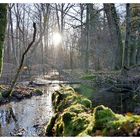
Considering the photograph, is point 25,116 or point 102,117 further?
point 25,116

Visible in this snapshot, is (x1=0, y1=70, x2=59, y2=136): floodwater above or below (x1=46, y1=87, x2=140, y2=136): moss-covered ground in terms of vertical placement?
below

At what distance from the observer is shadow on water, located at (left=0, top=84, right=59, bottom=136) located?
861cm

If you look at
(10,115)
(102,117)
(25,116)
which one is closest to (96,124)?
(102,117)

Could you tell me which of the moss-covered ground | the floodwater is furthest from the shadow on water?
the moss-covered ground

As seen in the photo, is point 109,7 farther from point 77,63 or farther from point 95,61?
point 77,63

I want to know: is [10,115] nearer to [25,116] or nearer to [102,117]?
[25,116]

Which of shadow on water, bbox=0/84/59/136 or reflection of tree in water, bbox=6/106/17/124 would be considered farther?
reflection of tree in water, bbox=6/106/17/124

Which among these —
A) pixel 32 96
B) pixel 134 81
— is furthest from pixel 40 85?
pixel 134 81

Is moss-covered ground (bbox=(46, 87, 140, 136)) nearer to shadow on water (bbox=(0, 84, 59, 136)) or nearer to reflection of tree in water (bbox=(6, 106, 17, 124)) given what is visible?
shadow on water (bbox=(0, 84, 59, 136))

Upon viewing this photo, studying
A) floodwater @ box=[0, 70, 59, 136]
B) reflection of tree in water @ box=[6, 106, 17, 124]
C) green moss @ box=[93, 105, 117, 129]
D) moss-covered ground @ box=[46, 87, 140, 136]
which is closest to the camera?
moss-covered ground @ box=[46, 87, 140, 136]

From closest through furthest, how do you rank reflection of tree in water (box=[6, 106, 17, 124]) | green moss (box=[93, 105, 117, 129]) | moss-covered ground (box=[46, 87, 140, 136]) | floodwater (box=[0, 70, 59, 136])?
1. moss-covered ground (box=[46, 87, 140, 136])
2. green moss (box=[93, 105, 117, 129])
3. floodwater (box=[0, 70, 59, 136])
4. reflection of tree in water (box=[6, 106, 17, 124])

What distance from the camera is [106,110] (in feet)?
20.0

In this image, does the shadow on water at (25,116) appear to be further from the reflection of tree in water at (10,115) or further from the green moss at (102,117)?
the green moss at (102,117)

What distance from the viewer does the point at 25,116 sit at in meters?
10.7
